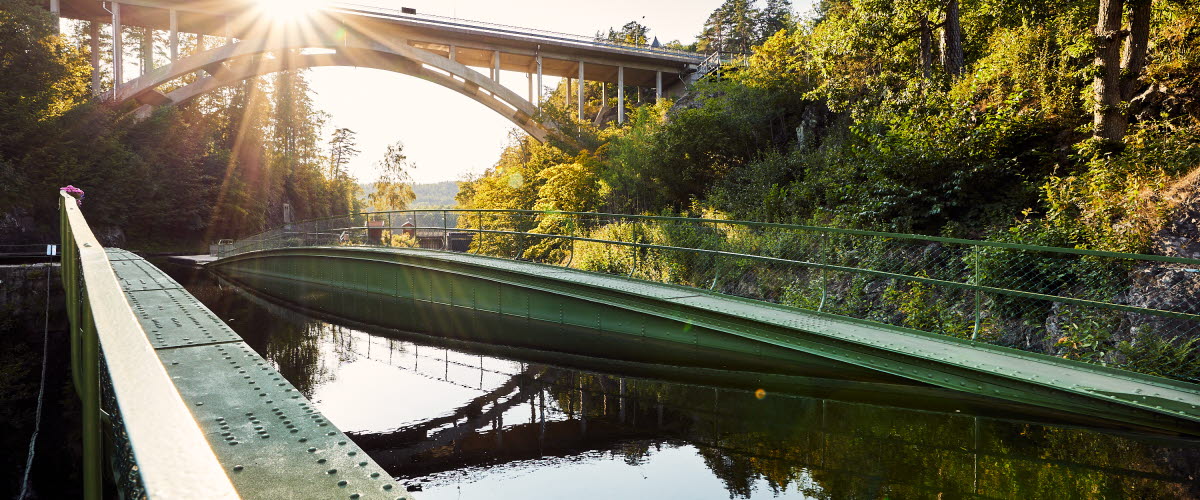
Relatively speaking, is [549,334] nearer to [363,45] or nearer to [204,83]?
[363,45]

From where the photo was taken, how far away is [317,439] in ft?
11.3

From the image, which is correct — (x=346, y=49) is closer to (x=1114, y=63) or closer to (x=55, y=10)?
(x=55, y=10)

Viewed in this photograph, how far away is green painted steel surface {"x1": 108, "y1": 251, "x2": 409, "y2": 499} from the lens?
2.98 m

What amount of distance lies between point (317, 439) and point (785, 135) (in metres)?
20.1

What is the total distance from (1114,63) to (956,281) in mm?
4060

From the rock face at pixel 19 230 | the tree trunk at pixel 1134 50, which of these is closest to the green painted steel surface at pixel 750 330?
the tree trunk at pixel 1134 50

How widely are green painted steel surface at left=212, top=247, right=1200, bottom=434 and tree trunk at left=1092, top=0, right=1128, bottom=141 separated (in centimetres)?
517

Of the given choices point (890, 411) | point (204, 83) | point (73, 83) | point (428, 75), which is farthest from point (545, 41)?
point (890, 411)

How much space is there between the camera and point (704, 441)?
5.72m

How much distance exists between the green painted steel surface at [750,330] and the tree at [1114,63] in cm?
522

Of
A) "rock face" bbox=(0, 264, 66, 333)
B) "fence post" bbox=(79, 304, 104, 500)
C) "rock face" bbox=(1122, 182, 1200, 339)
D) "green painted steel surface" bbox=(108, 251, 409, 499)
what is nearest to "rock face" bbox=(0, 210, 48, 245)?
"rock face" bbox=(0, 264, 66, 333)

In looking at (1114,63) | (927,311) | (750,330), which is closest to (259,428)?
(750,330)

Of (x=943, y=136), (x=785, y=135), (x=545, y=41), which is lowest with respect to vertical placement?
(x=943, y=136)

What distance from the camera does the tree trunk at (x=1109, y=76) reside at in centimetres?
973
